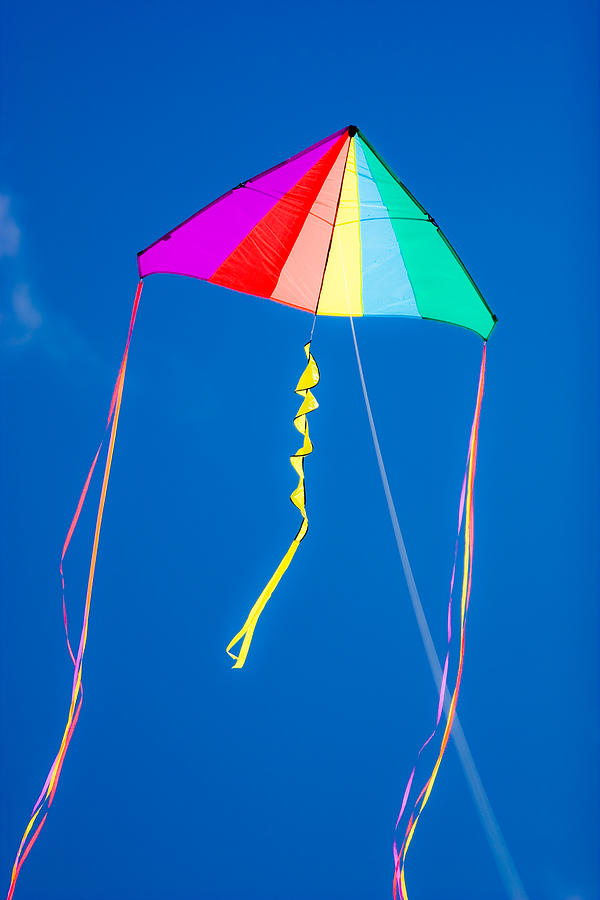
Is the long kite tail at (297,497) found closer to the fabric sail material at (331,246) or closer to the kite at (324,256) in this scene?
the kite at (324,256)

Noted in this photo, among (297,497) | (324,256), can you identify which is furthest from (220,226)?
(297,497)

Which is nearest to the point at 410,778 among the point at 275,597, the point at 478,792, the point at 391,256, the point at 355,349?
the point at 478,792

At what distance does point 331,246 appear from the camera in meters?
3.19

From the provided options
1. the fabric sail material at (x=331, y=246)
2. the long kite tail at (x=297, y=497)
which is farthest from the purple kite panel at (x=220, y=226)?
the long kite tail at (x=297, y=497)

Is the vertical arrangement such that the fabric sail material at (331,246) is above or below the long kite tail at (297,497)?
above

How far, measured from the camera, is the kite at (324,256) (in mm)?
2814

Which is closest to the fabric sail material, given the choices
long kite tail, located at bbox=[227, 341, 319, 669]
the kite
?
the kite

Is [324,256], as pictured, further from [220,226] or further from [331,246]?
[220,226]

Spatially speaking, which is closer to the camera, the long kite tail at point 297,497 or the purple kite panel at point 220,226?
the long kite tail at point 297,497

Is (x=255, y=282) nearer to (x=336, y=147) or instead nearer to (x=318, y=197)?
(x=318, y=197)

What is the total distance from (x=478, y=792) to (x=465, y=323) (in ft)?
7.31

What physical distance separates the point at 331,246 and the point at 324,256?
50 millimetres

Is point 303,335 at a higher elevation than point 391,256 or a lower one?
lower

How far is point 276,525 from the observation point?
11.4ft
